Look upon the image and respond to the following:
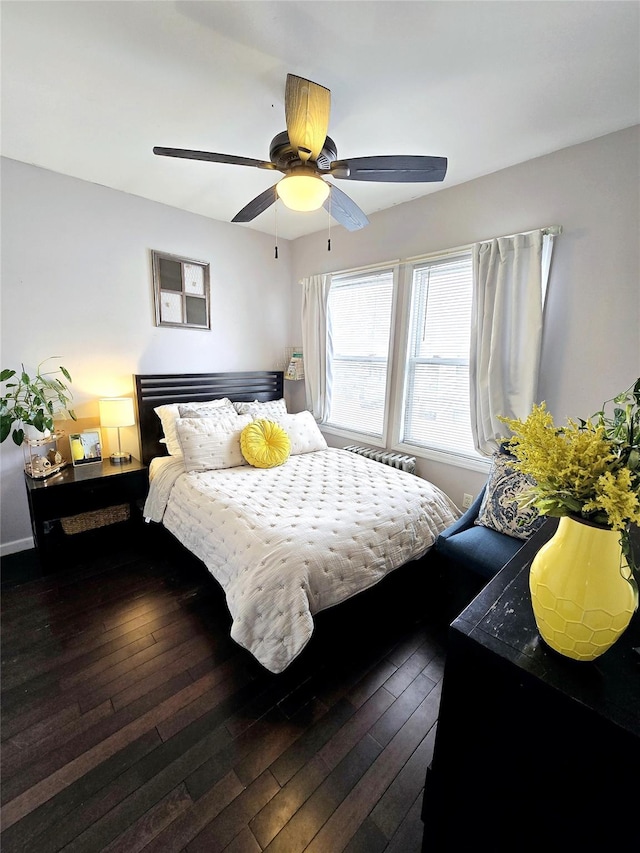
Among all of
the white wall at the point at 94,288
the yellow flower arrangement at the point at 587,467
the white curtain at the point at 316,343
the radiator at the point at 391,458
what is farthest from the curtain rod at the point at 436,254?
the yellow flower arrangement at the point at 587,467

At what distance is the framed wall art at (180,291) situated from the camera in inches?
114

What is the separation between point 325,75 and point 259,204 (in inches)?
24.6

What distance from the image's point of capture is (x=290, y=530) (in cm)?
168

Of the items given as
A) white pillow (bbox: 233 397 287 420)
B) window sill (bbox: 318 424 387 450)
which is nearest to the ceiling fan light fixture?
white pillow (bbox: 233 397 287 420)

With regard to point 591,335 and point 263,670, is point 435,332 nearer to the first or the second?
point 591,335

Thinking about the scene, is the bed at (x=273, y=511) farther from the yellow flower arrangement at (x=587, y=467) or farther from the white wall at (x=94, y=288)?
the yellow flower arrangement at (x=587, y=467)

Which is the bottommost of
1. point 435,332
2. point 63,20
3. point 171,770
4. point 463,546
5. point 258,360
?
point 171,770

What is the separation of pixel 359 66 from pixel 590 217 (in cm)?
148

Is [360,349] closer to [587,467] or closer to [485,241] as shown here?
[485,241]

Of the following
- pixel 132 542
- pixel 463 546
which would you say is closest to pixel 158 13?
pixel 463 546

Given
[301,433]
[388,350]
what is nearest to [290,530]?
[301,433]

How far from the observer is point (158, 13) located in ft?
4.13

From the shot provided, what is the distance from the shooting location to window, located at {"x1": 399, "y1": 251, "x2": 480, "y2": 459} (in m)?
2.57

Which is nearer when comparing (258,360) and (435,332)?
(435,332)
